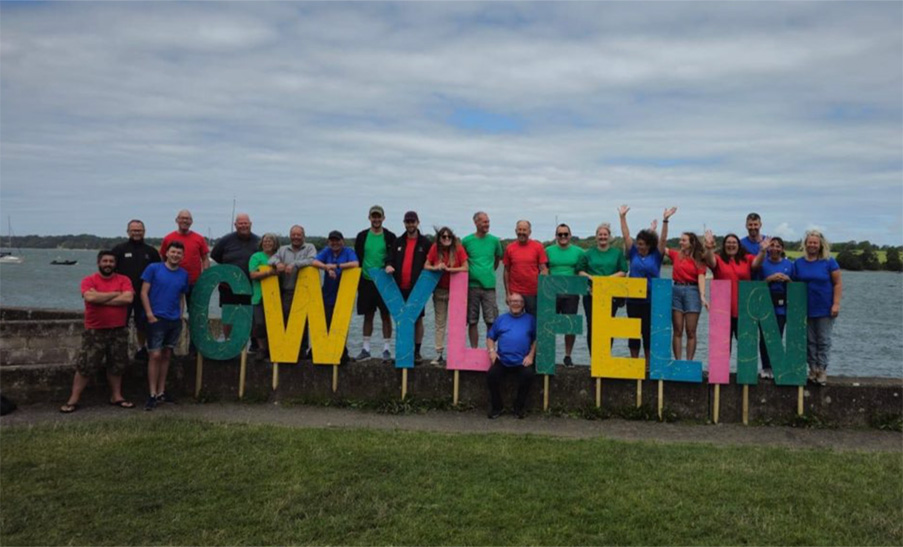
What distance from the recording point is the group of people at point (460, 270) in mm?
9977

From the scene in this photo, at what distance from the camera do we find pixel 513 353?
32.7ft

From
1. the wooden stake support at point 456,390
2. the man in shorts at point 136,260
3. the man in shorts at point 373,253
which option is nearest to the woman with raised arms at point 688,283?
the wooden stake support at point 456,390

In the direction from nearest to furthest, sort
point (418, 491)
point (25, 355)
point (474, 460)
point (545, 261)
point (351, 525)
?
point (351, 525) → point (418, 491) → point (474, 460) → point (545, 261) → point (25, 355)

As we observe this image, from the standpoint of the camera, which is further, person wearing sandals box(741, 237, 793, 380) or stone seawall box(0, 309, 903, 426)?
person wearing sandals box(741, 237, 793, 380)

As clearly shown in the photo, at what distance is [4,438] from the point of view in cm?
848

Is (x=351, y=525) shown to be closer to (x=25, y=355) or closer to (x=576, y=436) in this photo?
(x=576, y=436)

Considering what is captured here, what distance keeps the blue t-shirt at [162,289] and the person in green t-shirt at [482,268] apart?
411 cm

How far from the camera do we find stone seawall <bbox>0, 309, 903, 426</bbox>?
380 inches

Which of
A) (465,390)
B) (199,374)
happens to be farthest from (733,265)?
(199,374)

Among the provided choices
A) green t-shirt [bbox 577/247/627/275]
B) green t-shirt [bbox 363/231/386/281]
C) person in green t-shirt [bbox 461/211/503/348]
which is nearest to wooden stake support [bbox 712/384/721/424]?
green t-shirt [bbox 577/247/627/275]

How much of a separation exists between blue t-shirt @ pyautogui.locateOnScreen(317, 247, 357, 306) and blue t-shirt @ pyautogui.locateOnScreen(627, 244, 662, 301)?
156 inches

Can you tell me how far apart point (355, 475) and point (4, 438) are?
430 cm

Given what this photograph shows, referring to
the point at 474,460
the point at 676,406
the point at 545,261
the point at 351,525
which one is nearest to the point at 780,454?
the point at 676,406

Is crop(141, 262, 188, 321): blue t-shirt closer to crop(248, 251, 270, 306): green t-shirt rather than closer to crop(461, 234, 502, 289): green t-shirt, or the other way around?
crop(248, 251, 270, 306): green t-shirt
